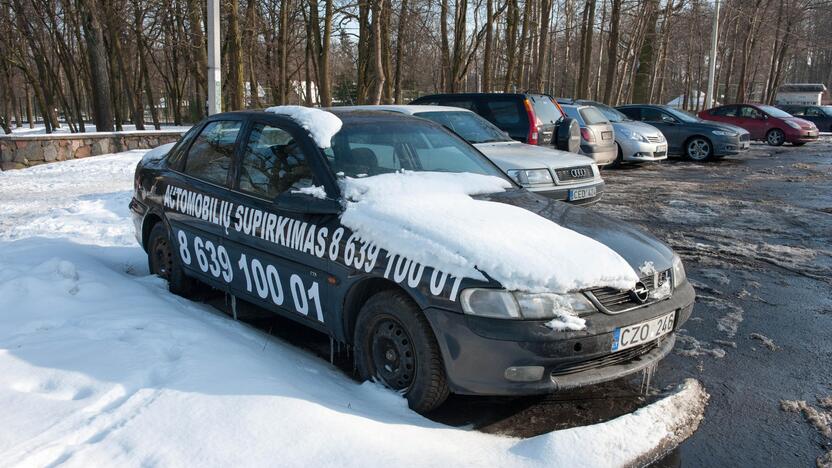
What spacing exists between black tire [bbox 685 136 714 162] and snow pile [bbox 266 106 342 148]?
15016mm

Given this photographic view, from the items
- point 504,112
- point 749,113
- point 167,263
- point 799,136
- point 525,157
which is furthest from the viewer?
point 749,113

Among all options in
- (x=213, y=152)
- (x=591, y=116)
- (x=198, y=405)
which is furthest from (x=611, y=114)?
(x=198, y=405)

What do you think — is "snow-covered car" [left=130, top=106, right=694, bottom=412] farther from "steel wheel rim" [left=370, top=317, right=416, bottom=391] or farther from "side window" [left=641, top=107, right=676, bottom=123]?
"side window" [left=641, top=107, right=676, bottom=123]

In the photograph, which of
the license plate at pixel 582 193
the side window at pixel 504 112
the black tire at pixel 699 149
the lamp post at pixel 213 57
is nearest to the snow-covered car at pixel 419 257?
the license plate at pixel 582 193

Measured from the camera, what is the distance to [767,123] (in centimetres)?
2238

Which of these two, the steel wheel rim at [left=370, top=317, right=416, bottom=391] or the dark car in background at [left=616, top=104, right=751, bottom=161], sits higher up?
the dark car in background at [left=616, top=104, right=751, bottom=161]

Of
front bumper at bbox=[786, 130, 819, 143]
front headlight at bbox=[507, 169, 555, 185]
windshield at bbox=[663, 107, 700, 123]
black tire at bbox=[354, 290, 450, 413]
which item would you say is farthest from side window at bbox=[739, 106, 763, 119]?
black tire at bbox=[354, 290, 450, 413]

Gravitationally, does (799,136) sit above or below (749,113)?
below

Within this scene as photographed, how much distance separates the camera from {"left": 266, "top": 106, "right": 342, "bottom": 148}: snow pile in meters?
4.16

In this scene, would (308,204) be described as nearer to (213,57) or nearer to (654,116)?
(213,57)

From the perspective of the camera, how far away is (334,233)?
3654 mm

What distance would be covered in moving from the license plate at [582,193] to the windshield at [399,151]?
3284 millimetres

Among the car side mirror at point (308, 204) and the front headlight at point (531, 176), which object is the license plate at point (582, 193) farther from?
the car side mirror at point (308, 204)

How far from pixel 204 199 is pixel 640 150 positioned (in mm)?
12679
